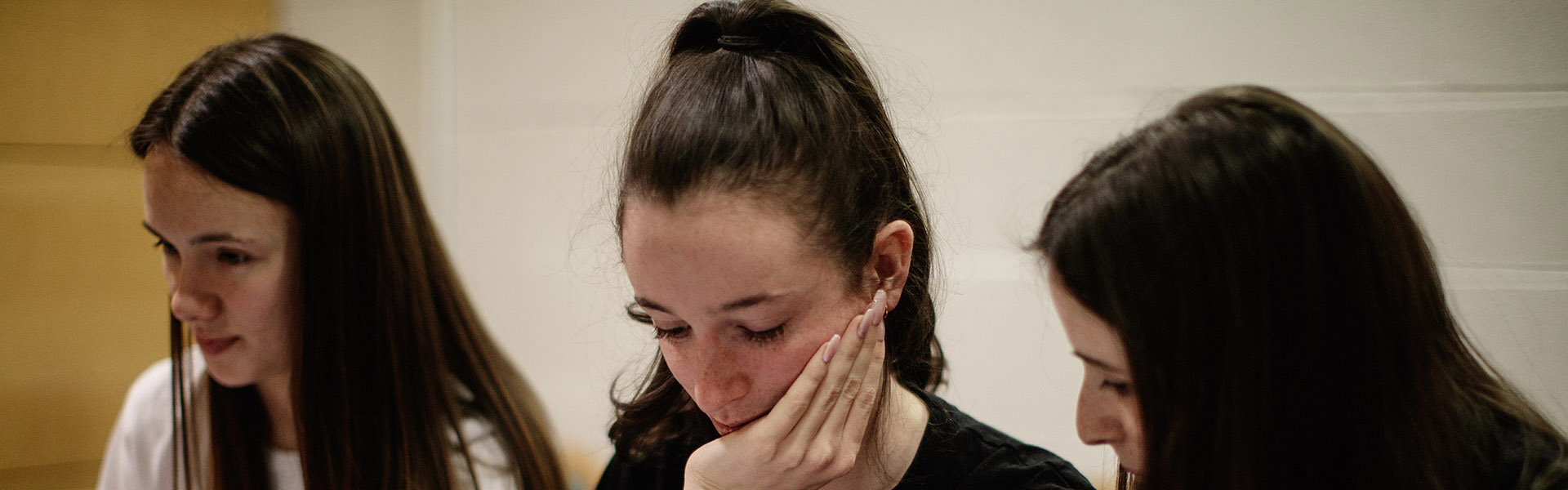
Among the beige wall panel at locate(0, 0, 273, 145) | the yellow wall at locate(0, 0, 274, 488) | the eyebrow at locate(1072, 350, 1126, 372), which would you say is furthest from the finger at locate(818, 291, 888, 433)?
the yellow wall at locate(0, 0, 274, 488)

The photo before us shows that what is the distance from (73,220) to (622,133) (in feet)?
4.82

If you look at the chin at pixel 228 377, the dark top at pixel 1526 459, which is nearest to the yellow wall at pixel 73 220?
the chin at pixel 228 377

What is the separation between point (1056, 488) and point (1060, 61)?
0.81 meters

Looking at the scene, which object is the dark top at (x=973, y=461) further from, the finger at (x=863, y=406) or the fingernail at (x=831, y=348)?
the fingernail at (x=831, y=348)

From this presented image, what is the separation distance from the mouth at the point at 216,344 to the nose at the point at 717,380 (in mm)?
850

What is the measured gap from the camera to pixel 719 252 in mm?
958

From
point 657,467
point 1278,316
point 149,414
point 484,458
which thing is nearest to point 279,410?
point 149,414

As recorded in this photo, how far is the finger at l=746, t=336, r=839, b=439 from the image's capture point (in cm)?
103

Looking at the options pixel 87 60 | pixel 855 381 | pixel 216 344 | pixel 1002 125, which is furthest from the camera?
pixel 87 60

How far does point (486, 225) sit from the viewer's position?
2.28m

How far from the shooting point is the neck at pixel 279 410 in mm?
1617

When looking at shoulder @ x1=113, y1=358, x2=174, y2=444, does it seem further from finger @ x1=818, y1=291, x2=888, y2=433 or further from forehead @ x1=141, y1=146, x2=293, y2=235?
finger @ x1=818, y1=291, x2=888, y2=433

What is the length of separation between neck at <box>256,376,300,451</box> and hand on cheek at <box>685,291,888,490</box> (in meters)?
0.93

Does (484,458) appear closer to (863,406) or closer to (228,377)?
(228,377)
